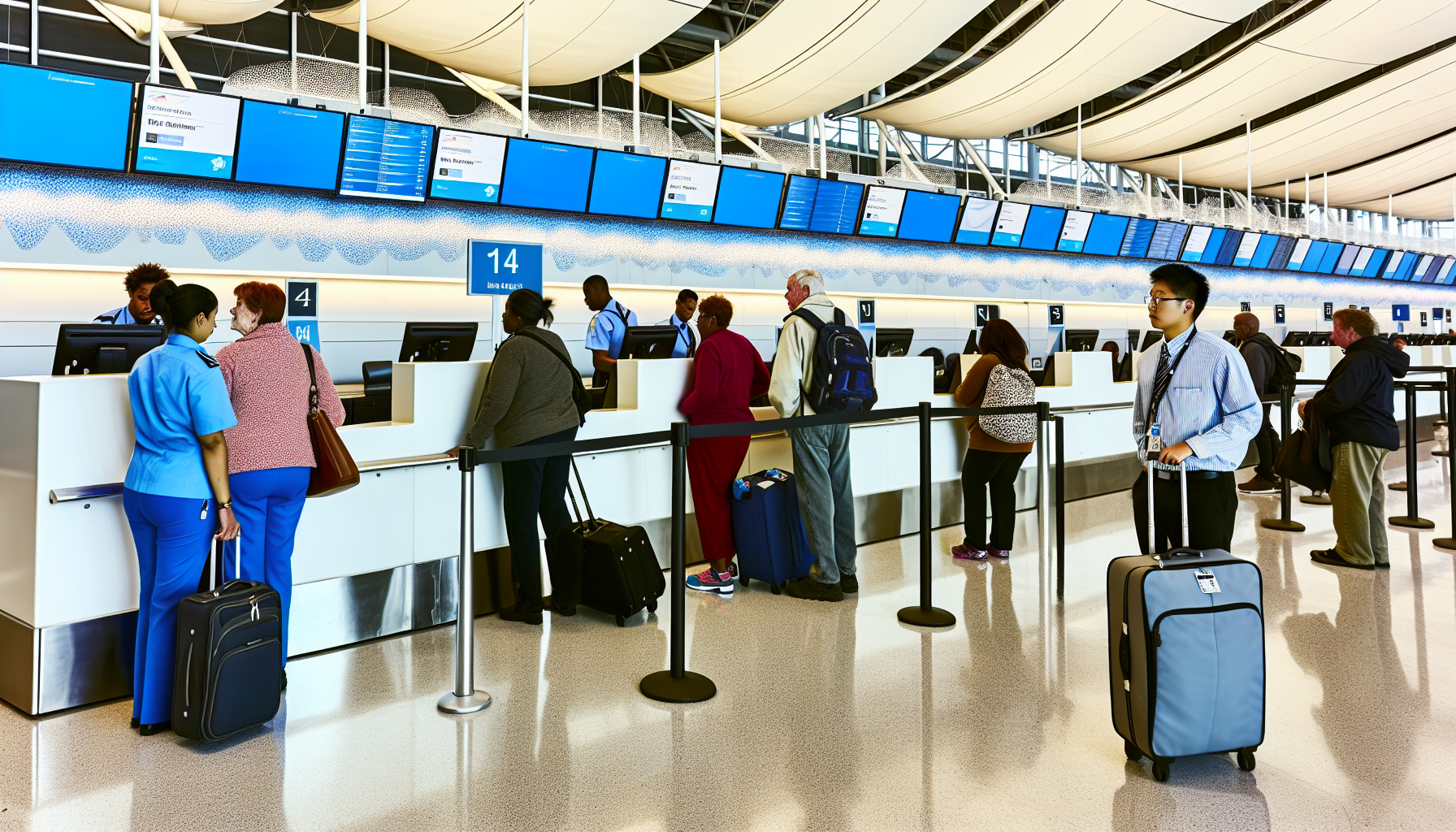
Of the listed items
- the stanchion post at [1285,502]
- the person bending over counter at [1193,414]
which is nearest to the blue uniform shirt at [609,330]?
the person bending over counter at [1193,414]

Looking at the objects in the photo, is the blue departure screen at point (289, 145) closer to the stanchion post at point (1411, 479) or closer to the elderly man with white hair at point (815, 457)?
the elderly man with white hair at point (815, 457)

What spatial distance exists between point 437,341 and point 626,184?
11.9 ft

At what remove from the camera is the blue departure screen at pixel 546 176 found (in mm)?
8055

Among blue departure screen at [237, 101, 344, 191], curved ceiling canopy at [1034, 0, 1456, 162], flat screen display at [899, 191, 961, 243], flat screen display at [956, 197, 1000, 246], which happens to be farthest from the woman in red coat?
curved ceiling canopy at [1034, 0, 1456, 162]

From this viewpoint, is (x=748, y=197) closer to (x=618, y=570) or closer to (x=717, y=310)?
(x=717, y=310)

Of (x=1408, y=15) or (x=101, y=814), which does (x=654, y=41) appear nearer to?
(x=101, y=814)

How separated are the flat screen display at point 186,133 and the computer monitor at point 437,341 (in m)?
2.20

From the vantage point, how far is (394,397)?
13.8 ft

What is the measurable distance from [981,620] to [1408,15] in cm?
1112

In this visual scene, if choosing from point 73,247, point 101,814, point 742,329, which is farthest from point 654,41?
point 101,814

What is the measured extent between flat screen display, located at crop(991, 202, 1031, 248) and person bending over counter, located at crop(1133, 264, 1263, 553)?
32.7 feet

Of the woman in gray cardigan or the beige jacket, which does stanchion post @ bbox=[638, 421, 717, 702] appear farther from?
the beige jacket

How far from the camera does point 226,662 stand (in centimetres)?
284

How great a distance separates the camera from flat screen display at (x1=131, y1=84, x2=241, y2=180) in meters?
6.29
